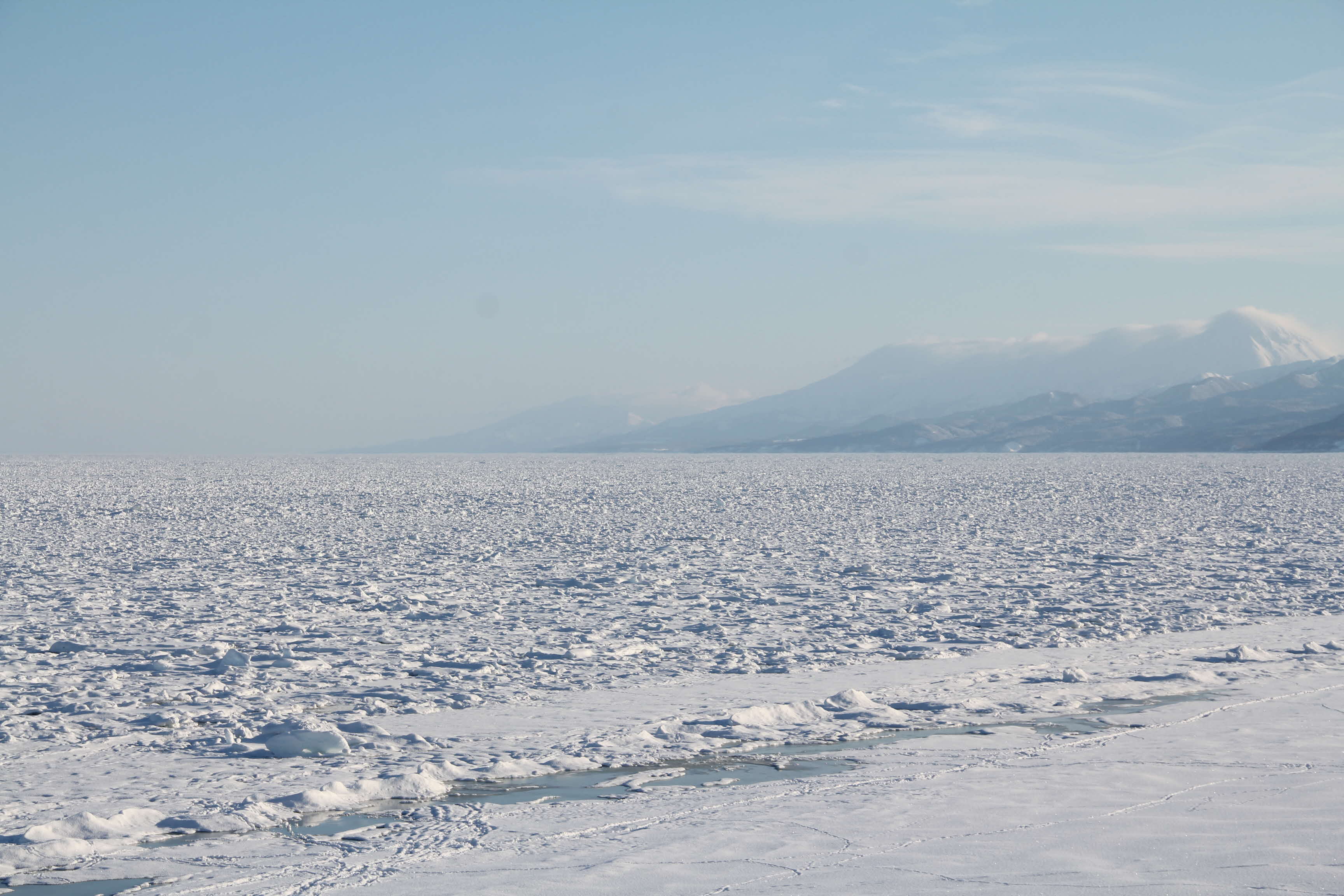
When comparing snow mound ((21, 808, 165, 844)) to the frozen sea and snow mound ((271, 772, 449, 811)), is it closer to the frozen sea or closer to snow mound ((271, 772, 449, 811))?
the frozen sea

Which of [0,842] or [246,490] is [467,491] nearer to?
[246,490]

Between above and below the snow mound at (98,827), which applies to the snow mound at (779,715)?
below

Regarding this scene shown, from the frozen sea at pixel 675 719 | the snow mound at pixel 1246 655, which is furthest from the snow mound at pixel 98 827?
the snow mound at pixel 1246 655

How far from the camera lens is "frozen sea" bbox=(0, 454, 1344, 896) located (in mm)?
3701

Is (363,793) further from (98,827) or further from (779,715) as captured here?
(779,715)

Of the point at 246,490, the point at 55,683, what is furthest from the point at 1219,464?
the point at 55,683

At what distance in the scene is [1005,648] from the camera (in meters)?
7.59

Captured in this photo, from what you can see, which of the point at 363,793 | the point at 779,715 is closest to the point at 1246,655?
the point at 779,715

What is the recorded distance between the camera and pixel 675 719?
18.5 ft

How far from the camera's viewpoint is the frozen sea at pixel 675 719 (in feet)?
12.1

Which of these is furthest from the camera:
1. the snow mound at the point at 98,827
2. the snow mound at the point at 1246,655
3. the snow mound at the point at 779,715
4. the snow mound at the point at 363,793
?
the snow mound at the point at 1246,655

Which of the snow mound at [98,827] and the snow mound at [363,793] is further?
the snow mound at [363,793]

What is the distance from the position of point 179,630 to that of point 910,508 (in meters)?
16.4

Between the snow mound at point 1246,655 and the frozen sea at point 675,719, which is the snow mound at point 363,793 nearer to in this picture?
the frozen sea at point 675,719
